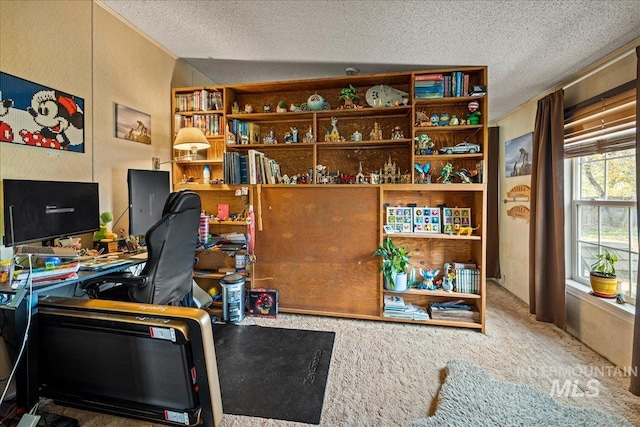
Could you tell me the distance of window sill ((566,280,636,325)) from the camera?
6.98 ft

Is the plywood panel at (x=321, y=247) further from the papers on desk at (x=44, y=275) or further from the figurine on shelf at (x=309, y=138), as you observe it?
the papers on desk at (x=44, y=275)

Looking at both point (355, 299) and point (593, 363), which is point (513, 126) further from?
point (355, 299)

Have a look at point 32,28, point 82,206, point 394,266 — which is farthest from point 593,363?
point 32,28

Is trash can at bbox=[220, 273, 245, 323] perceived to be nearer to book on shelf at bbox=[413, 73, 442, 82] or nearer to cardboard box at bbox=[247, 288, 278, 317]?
cardboard box at bbox=[247, 288, 278, 317]

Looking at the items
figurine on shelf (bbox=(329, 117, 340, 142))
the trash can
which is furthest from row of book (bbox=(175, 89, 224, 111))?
the trash can

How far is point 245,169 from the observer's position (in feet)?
10.0

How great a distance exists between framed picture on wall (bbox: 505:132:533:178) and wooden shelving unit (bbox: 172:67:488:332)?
3.57 feet

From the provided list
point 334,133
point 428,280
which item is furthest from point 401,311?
point 334,133

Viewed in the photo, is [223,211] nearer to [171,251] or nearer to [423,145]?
[171,251]

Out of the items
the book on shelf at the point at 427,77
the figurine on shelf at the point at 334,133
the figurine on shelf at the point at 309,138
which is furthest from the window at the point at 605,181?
the figurine on shelf at the point at 309,138

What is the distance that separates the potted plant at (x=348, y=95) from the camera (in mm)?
→ 2955

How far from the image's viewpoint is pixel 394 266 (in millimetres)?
2777

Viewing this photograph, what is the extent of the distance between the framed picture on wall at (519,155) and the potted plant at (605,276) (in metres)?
1.30

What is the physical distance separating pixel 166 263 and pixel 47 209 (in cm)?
82
